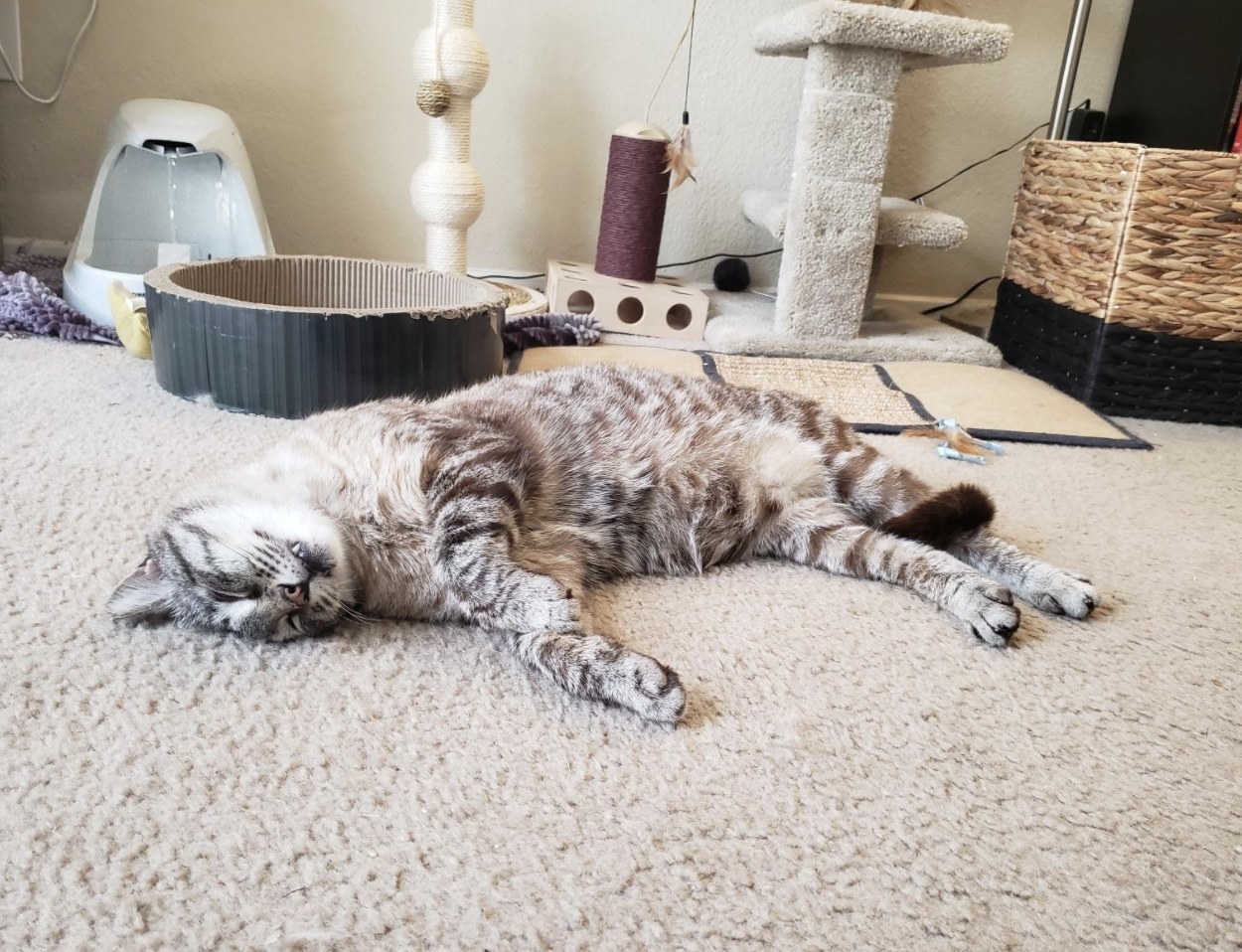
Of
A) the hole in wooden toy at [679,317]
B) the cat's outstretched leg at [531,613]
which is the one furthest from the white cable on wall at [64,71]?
the cat's outstretched leg at [531,613]

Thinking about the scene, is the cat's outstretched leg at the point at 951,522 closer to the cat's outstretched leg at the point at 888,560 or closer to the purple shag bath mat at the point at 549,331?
the cat's outstretched leg at the point at 888,560

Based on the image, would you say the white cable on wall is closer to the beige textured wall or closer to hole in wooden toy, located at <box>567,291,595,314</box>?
the beige textured wall

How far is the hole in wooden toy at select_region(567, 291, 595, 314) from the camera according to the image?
9.55ft

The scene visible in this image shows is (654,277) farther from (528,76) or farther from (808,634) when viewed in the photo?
(808,634)

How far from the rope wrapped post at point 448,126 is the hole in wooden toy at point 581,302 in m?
0.36

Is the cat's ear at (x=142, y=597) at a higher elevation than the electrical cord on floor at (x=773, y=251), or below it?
below

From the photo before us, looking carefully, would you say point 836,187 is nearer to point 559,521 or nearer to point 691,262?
point 691,262

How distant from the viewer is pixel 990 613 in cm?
121

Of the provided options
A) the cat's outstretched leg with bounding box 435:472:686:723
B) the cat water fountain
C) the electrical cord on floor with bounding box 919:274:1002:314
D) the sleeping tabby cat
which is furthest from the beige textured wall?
the cat's outstretched leg with bounding box 435:472:686:723

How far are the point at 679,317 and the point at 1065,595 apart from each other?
1.72 m

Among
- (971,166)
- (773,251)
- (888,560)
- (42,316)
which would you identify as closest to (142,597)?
(888,560)

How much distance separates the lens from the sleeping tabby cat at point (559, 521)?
1104 millimetres

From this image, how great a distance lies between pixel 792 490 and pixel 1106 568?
1.68ft

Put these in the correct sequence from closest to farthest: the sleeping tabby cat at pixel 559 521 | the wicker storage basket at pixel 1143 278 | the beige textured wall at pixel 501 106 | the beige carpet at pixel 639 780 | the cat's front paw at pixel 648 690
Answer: the beige carpet at pixel 639 780, the cat's front paw at pixel 648 690, the sleeping tabby cat at pixel 559 521, the wicker storage basket at pixel 1143 278, the beige textured wall at pixel 501 106
